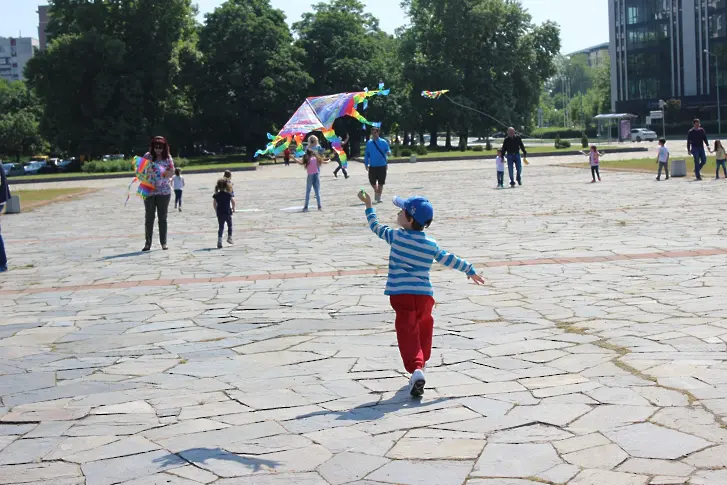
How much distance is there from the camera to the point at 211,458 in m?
4.74

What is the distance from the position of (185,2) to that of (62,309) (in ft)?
207

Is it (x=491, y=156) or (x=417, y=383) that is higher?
(x=491, y=156)

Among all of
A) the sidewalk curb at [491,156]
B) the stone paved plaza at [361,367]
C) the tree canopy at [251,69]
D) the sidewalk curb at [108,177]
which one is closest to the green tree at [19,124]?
the tree canopy at [251,69]

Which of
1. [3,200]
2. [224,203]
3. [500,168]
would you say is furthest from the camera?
[500,168]

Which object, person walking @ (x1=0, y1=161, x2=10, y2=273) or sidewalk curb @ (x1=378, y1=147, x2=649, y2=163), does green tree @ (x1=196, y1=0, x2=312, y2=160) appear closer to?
sidewalk curb @ (x1=378, y1=147, x2=649, y2=163)

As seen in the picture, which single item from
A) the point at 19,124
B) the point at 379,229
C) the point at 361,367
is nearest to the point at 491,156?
the point at 361,367

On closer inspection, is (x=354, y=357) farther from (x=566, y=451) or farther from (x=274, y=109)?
(x=274, y=109)

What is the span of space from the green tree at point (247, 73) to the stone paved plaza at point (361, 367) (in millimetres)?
51610

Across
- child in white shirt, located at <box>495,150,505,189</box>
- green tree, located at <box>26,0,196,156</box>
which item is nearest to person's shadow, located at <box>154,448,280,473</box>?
child in white shirt, located at <box>495,150,505,189</box>

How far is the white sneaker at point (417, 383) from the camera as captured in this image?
18.5 feet

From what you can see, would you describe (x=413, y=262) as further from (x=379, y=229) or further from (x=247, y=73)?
(x=247, y=73)

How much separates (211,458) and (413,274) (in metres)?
1.88

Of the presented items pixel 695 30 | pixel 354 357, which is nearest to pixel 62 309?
pixel 354 357

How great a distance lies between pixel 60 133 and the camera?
2662 inches
